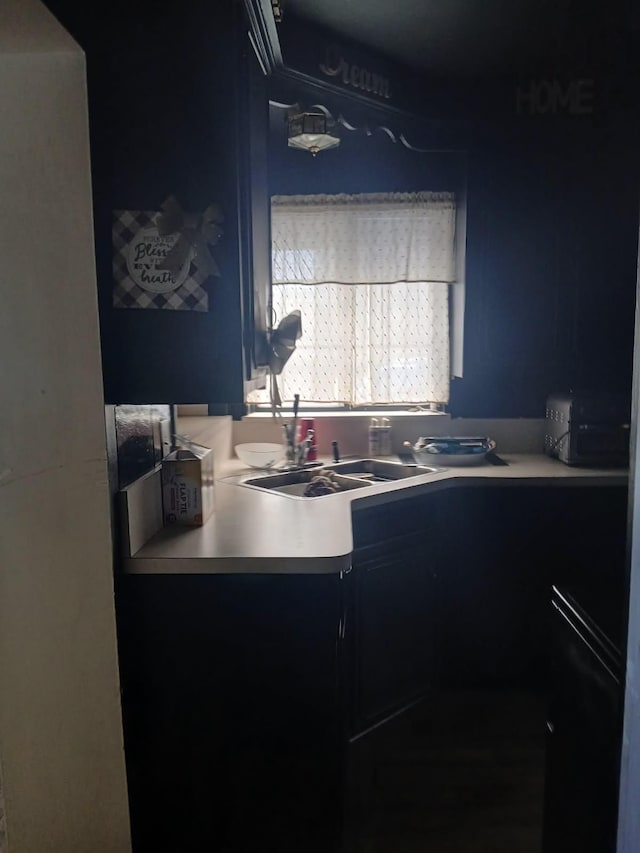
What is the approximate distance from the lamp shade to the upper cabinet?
975mm

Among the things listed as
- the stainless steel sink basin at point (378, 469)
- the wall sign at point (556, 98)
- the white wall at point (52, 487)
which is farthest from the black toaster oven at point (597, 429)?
Result: the white wall at point (52, 487)

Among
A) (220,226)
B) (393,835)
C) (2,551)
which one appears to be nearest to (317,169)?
(220,226)

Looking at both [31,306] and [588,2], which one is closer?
[31,306]

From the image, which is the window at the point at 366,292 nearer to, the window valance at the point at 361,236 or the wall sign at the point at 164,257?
the window valance at the point at 361,236

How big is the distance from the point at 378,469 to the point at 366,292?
2.80 feet

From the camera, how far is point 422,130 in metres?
2.72

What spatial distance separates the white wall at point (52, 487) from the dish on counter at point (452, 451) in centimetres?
164

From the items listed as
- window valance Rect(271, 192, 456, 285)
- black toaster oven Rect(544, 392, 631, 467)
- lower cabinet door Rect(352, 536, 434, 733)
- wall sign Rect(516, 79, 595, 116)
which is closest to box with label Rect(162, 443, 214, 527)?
lower cabinet door Rect(352, 536, 434, 733)

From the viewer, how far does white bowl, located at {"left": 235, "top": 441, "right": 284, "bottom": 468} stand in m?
2.66

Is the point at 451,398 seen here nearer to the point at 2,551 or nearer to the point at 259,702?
the point at 259,702

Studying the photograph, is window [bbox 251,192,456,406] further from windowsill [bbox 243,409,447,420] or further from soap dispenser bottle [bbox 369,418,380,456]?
soap dispenser bottle [bbox 369,418,380,456]

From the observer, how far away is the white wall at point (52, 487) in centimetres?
127

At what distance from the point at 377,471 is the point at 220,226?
5.22 ft

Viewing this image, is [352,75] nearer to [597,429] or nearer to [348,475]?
[348,475]
